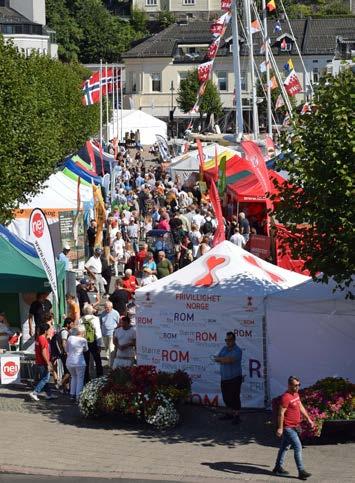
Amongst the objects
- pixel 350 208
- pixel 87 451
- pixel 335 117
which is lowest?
pixel 87 451

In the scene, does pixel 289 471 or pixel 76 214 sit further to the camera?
pixel 76 214

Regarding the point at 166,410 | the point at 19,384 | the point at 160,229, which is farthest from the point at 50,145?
the point at 166,410

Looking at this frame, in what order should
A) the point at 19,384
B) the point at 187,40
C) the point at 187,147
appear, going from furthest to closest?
the point at 187,40
the point at 187,147
the point at 19,384

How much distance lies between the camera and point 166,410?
1800 centimetres

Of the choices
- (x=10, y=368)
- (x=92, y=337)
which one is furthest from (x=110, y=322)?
(x=10, y=368)

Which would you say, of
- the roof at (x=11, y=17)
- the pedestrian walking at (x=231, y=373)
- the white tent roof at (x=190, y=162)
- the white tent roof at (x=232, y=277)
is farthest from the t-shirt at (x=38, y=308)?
the roof at (x=11, y=17)

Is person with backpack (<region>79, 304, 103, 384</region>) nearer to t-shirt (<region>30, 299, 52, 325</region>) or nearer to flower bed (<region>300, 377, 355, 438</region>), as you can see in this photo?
t-shirt (<region>30, 299, 52, 325</region>)

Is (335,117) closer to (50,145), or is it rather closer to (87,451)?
(87,451)

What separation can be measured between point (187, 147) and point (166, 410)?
4375cm

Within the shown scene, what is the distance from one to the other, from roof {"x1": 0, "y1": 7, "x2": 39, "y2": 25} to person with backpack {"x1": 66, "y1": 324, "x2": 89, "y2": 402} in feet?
260

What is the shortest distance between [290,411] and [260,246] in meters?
14.2

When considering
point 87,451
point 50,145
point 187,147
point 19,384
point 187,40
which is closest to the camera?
point 87,451

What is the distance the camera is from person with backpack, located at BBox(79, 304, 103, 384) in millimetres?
20355

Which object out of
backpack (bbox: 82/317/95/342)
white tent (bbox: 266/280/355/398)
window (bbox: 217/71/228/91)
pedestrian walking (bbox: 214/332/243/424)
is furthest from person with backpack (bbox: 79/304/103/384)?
window (bbox: 217/71/228/91)
